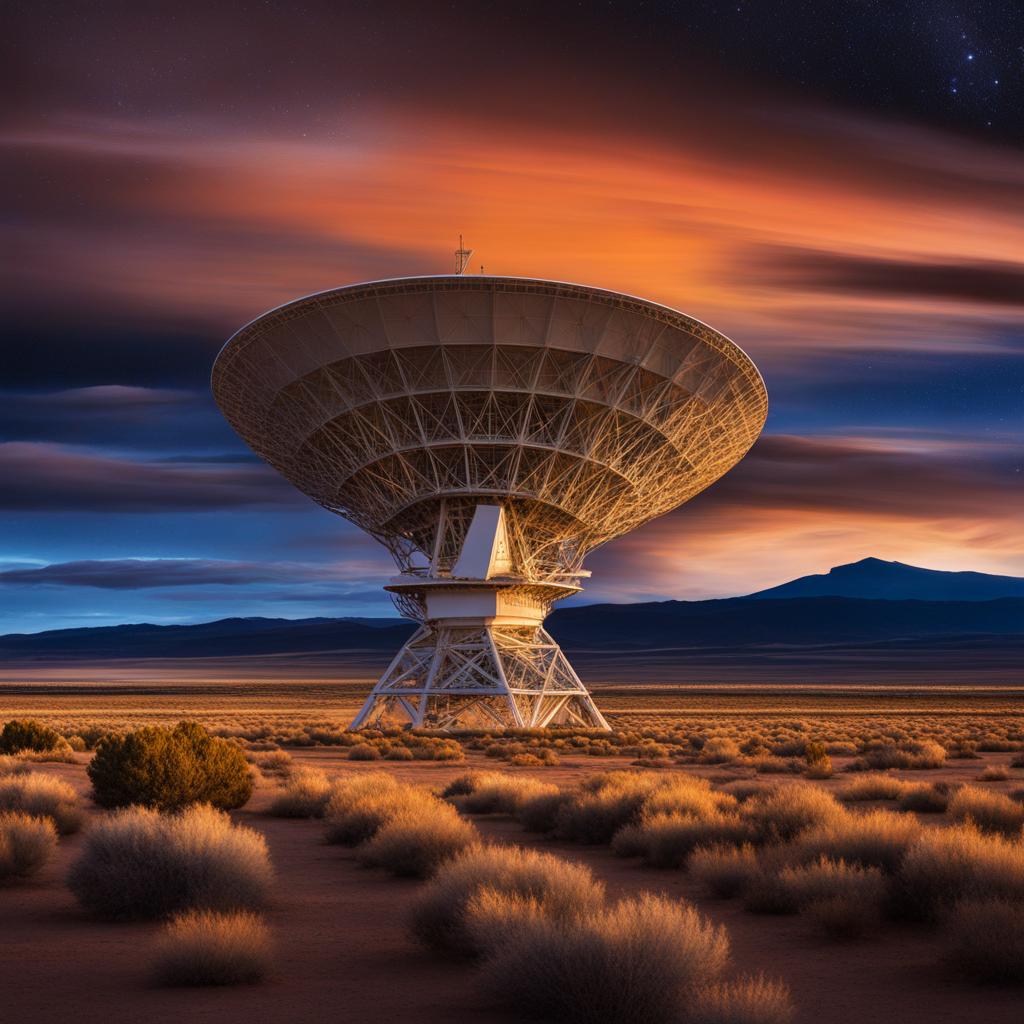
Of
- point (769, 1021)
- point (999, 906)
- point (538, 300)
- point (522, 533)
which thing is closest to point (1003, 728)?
point (522, 533)

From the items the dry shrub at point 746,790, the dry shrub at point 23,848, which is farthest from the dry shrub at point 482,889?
the dry shrub at point 746,790

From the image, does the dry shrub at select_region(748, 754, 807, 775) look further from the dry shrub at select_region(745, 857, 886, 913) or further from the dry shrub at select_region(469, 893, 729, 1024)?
the dry shrub at select_region(469, 893, 729, 1024)

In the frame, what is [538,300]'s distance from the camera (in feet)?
109

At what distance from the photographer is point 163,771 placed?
56.6ft

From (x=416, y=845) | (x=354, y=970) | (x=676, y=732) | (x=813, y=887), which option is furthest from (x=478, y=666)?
(x=354, y=970)

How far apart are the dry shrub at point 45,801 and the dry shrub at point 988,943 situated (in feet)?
38.4

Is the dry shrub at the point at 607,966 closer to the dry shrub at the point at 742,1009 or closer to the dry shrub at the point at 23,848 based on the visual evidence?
the dry shrub at the point at 742,1009

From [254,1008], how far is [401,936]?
255 cm

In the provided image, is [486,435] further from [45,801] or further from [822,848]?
[822,848]

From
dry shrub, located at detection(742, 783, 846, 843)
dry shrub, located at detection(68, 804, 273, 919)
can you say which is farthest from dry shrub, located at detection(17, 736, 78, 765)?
dry shrub, located at detection(742, 783, 846, 843)

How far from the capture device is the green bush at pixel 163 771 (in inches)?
671

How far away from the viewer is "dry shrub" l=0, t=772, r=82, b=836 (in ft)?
52.7

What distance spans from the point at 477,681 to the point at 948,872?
28.7 metres

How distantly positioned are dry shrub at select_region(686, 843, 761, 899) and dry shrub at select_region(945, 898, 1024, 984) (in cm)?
281
